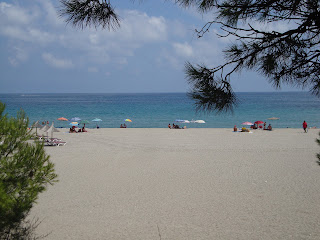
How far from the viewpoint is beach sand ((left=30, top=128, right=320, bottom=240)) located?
6250 mm

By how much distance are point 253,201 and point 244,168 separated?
357 cm

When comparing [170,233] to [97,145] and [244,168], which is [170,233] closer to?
[244,168]

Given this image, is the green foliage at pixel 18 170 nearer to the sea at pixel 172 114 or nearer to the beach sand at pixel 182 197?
the sea at pixel 172 114

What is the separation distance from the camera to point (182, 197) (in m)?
8.13

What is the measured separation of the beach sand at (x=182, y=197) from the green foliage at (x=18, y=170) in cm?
240

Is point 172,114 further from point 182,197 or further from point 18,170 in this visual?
point 18,170

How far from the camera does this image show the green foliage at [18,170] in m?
3.66

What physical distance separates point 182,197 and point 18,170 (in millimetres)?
5085

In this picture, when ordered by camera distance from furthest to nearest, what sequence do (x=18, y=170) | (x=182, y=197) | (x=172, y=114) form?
(x=172, y=114), (x=182, y=197), (x=18, y=170)

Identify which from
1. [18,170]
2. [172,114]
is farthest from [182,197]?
[172,114]

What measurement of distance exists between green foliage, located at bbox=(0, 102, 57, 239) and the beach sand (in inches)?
94.4

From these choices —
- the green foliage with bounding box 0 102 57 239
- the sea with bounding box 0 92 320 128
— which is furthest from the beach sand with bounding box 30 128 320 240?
the green foliage with bounding box 0 102 57 239

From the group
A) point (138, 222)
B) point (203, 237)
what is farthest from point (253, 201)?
point (138, 222)

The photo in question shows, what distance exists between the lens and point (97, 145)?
55.7 feet
